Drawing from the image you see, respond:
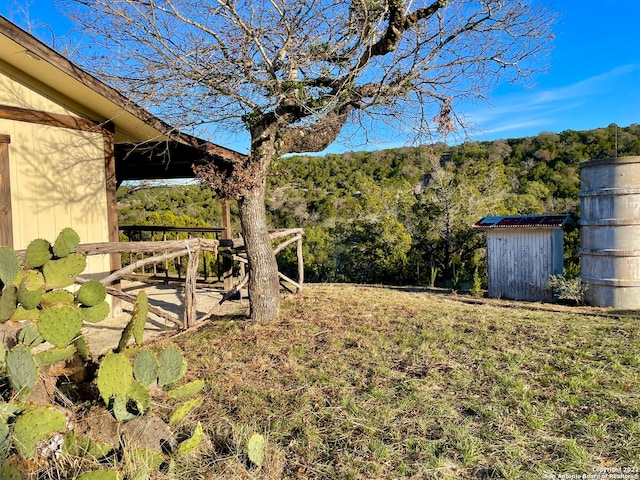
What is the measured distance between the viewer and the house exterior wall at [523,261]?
10477 mm

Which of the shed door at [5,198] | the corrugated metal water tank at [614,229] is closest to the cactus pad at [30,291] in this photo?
the shed door at [5,198]

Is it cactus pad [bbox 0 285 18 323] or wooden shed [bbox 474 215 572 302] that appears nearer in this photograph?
cactus pad [bbox 0 285 18 323]

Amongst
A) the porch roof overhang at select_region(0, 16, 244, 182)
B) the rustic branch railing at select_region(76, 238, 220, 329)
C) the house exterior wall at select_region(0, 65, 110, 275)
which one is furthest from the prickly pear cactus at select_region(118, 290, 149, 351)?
the house exterior wall at select_region(0, 65, 110, 275)

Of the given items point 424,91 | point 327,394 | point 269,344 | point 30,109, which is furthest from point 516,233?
point 30,109

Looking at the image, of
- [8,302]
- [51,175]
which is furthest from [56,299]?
[51,175]

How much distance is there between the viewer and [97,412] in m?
2.98

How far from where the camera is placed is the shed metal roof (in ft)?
33.7

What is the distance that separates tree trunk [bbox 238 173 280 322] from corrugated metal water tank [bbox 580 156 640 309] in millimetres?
7009

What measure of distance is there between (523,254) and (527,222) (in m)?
0.79

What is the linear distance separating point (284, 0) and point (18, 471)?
5.05m

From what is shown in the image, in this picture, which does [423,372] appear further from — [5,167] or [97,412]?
[5,167]

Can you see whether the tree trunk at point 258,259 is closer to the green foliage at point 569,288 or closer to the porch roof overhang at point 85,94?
the porch roof overhang at point 85,94

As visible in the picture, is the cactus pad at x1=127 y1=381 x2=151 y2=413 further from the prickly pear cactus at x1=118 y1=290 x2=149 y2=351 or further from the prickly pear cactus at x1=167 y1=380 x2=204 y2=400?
the prickly pear cactus at x1=118 y1=290 x2=149 y2=351

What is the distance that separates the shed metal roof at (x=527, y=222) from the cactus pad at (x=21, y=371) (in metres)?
10.4
